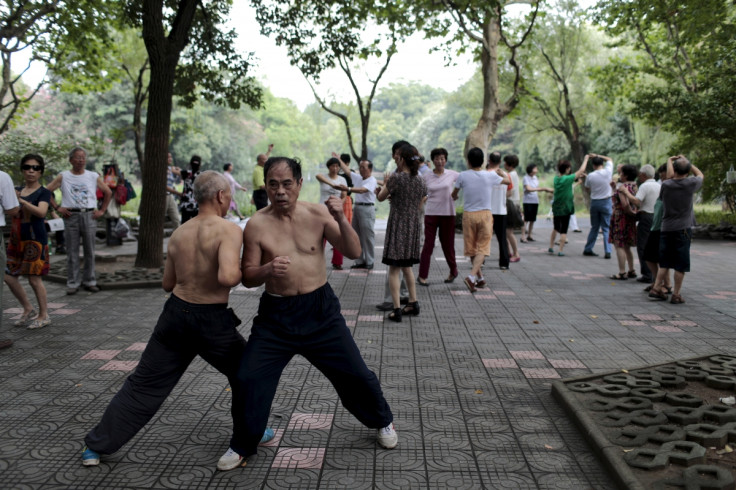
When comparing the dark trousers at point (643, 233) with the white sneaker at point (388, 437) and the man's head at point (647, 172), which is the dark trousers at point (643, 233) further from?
the white sneaker at point (388, 437)

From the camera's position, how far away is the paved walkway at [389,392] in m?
3.30

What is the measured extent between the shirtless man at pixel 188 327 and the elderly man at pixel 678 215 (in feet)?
19.8

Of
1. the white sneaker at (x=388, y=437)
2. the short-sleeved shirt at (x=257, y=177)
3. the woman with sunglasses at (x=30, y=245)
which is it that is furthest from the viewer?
the short-sleeved shirt at (x=257, y=177)

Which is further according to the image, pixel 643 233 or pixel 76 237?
pixel 643 233

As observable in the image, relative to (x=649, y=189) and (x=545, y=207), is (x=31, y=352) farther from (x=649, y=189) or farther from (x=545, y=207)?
(x=545, y=207)

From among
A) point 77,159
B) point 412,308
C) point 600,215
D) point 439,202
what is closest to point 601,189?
point 600,215

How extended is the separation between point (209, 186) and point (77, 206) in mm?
5342

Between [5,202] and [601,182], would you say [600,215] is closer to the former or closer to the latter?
[601,182]

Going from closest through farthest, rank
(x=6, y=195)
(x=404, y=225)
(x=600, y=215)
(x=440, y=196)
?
(x=6, y=195)
(x=404, y=225)
(x=440, y=196)
(x=600, y=215)

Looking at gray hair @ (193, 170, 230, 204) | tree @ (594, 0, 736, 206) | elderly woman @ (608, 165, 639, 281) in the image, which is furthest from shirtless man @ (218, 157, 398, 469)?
tree @ (594, 0, 736, 206)

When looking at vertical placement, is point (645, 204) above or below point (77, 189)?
above

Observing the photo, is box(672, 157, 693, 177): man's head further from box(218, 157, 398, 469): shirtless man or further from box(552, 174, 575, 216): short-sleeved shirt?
box(218, 157, 398, 469): shirtless man

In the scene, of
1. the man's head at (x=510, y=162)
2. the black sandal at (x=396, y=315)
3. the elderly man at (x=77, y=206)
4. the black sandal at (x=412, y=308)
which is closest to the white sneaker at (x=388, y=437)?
the black sandal at (x=396, y=315)

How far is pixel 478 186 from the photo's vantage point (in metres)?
8.69
